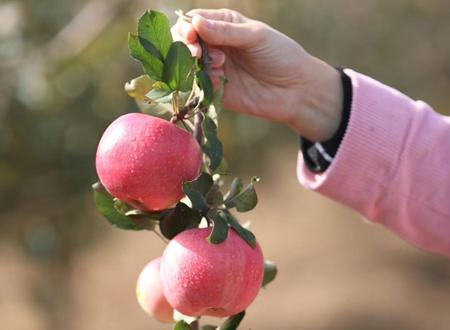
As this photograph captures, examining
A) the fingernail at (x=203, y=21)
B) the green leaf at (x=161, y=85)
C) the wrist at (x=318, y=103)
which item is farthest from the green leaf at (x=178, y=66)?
the wrist at (x=318, y=103)

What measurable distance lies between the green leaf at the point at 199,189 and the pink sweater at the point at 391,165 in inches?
17.0

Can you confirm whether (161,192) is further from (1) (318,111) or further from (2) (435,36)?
(2) (435,36)

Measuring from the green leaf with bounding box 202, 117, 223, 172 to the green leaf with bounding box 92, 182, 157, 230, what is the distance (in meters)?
0.07

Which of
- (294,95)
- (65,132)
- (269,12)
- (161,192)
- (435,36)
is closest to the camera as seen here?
(161,192)

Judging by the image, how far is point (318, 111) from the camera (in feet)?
3.67

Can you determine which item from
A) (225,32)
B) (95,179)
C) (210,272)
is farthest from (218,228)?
(95,179)

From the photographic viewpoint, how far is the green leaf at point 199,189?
26.8 inches

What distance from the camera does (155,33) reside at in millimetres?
730

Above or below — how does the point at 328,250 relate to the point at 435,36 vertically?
below

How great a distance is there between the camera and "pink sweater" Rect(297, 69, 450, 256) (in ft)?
3.66

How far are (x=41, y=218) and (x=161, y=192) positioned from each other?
93.2 inches

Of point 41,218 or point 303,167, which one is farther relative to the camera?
point 41,218

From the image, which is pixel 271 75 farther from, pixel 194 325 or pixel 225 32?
pixel 194 325

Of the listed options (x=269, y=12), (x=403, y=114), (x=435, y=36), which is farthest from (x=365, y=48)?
(x=403, y=114)
